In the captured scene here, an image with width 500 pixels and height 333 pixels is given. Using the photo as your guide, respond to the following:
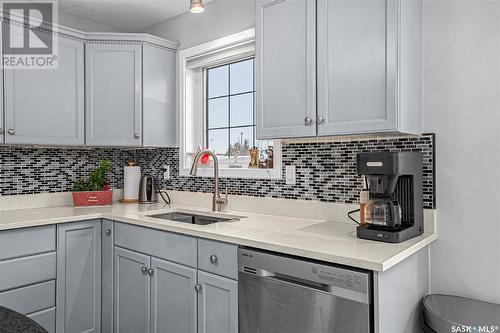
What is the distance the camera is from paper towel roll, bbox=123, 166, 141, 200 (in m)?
3.10

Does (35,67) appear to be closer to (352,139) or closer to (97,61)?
(97,61)

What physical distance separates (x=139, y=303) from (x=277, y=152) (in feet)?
4.03

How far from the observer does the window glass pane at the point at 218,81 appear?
2877 mm

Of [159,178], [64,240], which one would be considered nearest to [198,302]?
[64,240]

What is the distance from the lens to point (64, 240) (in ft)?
7.50

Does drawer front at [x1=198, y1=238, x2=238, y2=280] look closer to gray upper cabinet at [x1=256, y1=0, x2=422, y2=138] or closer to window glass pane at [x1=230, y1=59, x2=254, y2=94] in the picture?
gray upper cabinet at [x1=256, y1=0, x2=422, y2=138]

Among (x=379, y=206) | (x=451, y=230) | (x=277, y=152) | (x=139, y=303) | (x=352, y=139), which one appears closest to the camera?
(x=379, y=206)

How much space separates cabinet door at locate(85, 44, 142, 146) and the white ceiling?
1.06ft

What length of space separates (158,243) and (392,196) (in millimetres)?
1247

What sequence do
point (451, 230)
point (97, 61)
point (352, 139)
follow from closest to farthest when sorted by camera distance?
point (451, 230) < point (352, 139) < point (97, 61)

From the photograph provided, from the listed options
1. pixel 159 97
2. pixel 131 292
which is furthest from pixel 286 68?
pixel 131 292

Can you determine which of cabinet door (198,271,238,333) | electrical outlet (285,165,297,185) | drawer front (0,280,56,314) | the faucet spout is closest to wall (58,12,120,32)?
the faucet spout

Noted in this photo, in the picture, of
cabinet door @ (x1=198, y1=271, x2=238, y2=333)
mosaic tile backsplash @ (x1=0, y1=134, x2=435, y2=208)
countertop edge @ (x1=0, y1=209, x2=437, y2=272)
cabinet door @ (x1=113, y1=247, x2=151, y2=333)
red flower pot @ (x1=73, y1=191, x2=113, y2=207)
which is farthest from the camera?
red flower pot @ (x1=73, y1=191, x2=113, y2=207)

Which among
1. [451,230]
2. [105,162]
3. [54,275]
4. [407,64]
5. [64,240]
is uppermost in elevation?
[407,64]
